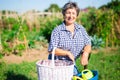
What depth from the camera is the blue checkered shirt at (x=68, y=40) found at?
11.8 feet

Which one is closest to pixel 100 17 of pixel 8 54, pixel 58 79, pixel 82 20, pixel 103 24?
pixel 103 24

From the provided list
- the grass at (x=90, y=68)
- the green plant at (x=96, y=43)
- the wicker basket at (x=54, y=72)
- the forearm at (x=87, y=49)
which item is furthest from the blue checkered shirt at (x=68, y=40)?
the green plant at (x=96, y=43)

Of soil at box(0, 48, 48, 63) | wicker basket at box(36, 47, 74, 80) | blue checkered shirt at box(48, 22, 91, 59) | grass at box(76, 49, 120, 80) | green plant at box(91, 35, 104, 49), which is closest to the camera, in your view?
wicker basket at box(36, 47, 74, 80)

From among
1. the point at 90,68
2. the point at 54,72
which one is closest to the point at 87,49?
the point at 54,72

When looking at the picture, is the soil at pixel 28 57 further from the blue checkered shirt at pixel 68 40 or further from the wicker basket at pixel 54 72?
the wicker basket at pixel 54 72

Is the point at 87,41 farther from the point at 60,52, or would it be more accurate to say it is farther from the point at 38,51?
the point at 38,51

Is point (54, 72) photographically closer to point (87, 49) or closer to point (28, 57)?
point (87, 49)

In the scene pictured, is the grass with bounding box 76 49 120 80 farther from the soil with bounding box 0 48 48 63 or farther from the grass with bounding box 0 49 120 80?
the soil with bounding box 0 48 48 63

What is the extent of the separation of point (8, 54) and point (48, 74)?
21.8 ft

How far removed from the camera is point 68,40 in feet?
12.2

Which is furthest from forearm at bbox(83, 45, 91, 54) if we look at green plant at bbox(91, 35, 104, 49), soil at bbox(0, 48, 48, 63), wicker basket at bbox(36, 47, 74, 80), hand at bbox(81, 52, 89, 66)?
green plant at bbox(91, 35, 104, 49)

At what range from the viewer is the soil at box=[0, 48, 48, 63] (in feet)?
28.2

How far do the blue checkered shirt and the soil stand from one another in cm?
498

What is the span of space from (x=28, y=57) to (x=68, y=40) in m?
5.65
